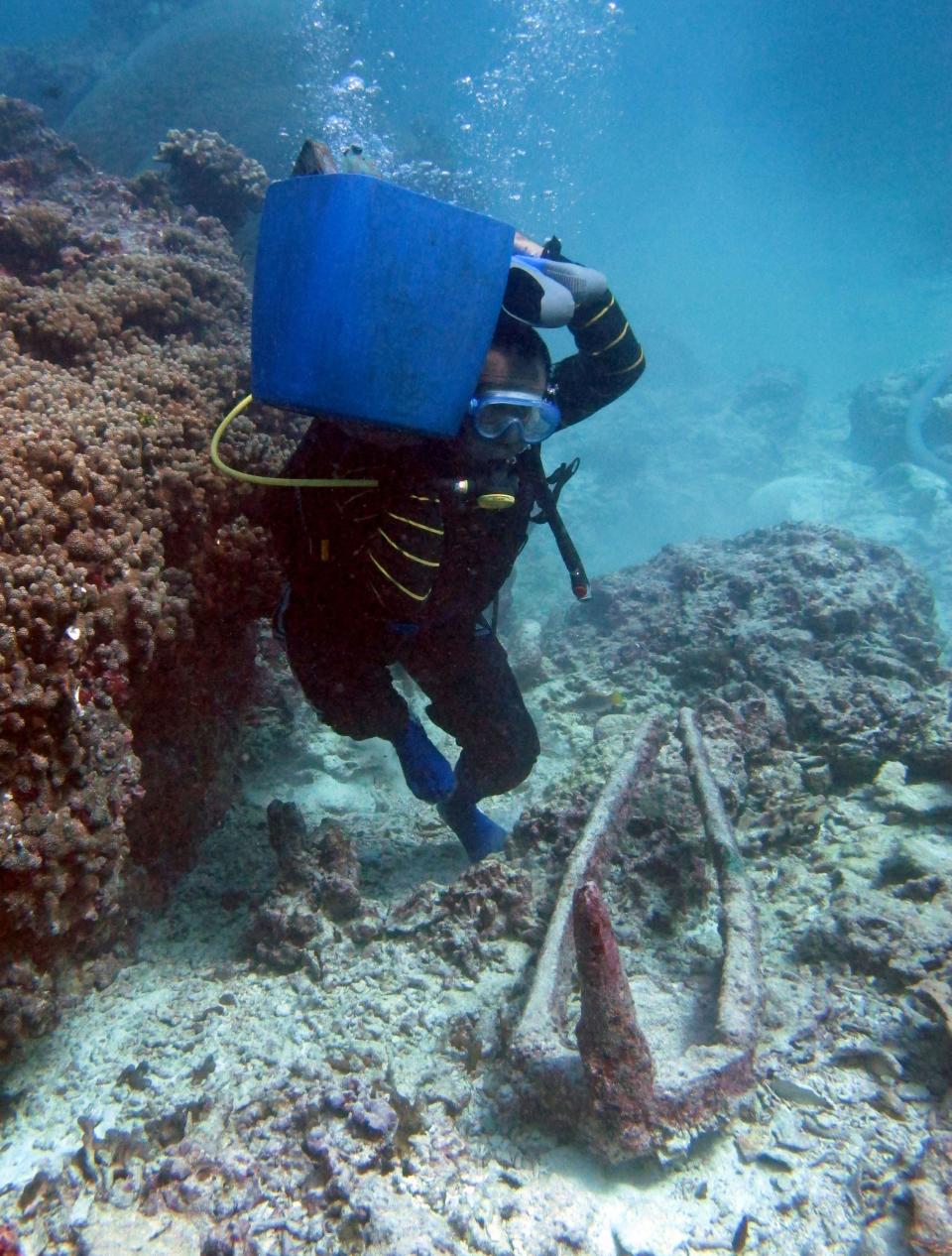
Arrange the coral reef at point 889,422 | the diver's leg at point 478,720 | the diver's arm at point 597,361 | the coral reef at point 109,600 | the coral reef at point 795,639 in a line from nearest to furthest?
the coral reef at point 109,600 < the diver's arm at point 597,361 < the diver's leg at point 478,720 < the coral reef at point 795,639 < the coral reef at point 889,422

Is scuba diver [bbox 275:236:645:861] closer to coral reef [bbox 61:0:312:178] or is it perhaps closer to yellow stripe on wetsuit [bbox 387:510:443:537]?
yellow stripe on wetsuit [bbox 387:510:443:537]

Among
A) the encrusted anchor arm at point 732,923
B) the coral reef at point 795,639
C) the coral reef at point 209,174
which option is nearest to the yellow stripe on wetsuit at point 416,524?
the encrusted anchor arm at point 732,923

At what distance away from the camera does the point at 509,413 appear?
2787 mm

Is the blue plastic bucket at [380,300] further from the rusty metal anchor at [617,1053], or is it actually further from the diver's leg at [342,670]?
the rusty metal anchor at [617,1053]

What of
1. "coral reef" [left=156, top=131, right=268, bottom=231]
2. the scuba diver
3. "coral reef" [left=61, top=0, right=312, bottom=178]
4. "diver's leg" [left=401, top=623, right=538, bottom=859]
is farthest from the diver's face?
"coral reef" [left=61, top=0, right=312, bottom=178]

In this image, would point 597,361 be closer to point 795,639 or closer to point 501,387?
point 501,387

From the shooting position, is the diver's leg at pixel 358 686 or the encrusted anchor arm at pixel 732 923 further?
the diver's leg at pixel 358 686

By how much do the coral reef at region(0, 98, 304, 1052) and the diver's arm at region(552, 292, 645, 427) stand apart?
5.49 feet

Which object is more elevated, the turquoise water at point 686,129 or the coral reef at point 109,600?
the turquoise water at point 686,129

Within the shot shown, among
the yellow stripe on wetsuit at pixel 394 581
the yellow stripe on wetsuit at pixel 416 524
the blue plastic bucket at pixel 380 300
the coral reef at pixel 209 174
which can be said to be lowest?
the yellow stripe on wetsuit at pixel 394 581

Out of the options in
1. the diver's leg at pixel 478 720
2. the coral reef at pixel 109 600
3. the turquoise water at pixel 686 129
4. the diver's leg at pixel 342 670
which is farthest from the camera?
the turquoise water at pixel 686 129

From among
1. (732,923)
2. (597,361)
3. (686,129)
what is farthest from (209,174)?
(686,129)

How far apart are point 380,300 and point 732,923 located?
291cm

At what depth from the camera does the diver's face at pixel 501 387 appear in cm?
281
